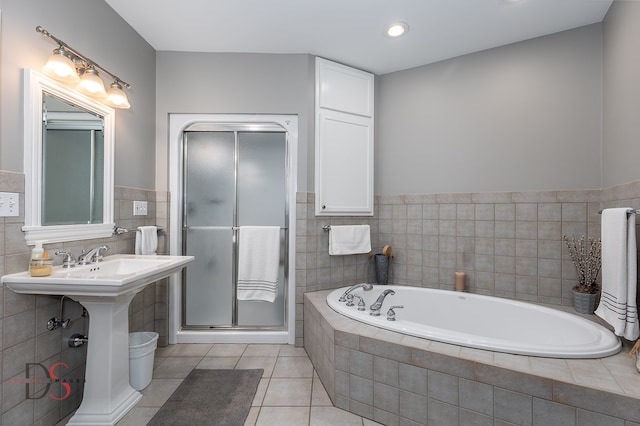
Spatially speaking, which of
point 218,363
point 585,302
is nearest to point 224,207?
point 218,363

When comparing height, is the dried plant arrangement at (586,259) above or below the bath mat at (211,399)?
above

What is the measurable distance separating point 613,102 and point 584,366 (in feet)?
5.45

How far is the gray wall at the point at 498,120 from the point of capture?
2146 mm

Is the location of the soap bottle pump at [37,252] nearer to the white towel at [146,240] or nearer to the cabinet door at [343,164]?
the white towel at [146,240]

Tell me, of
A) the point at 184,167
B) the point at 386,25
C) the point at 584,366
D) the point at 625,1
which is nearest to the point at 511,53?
the point at 625,1

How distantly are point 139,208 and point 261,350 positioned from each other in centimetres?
148

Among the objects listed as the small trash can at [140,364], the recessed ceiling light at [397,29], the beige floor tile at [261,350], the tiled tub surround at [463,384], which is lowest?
the beige floor tile at [261,350]

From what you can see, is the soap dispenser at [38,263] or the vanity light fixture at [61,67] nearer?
the soap dispenser at [38,263]

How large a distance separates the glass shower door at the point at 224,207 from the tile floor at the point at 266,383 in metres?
0.27

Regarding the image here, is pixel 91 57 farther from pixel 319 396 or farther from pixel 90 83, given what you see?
pixel 319 396

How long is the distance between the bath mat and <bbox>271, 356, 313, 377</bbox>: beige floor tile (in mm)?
136

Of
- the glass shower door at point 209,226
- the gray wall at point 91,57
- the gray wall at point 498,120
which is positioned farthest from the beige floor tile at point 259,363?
the gray wall at point 498,120

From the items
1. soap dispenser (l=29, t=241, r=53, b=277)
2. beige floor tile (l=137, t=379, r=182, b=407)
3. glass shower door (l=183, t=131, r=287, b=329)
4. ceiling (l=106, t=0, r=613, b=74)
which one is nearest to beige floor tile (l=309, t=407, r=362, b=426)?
beige floor tile (l=137, t=379, r=182, b=407)

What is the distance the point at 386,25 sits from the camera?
2.15m
